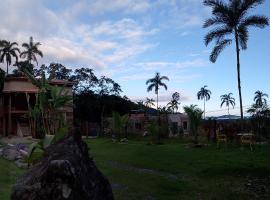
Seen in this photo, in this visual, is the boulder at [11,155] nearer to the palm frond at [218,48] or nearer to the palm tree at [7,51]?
the palm frond at [218,48]

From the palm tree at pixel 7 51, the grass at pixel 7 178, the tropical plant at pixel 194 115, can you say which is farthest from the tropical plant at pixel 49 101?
the palm tree at pixel 7 51

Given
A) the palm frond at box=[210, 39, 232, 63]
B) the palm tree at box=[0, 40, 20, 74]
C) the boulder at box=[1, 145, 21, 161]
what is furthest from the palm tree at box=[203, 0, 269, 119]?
the palm tree at box=[0, 40, 20, 74]

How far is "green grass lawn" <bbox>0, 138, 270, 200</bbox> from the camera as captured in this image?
33.0 feet

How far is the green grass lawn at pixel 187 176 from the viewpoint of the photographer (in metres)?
10.0

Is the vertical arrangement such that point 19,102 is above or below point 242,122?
above

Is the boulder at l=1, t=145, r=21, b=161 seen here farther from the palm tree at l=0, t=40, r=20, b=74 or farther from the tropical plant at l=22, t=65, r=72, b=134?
the palm tree at l=0, t=40, r=20, b=74

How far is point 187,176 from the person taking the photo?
42.5ft

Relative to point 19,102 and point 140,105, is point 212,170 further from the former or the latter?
point 140,105


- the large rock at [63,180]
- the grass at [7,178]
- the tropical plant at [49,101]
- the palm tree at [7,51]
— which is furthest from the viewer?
the palm tree at [7,51]

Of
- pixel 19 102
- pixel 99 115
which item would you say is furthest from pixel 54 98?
pixel 99 115

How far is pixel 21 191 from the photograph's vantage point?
5.54 m

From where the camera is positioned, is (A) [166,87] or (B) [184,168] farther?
(A) [166,87]

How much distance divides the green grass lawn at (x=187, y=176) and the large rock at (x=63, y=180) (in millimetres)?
3692

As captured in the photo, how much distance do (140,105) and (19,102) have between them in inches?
679
